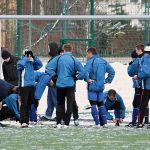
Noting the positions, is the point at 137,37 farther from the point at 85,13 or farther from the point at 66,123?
the point at 66,123

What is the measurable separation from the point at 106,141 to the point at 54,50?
420 centimetres

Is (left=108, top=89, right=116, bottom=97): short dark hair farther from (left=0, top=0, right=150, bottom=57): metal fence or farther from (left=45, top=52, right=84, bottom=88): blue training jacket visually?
(left=0, top=0, right=150, bottom=57): metal fence

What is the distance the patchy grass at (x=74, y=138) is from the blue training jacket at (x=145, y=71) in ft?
3.13

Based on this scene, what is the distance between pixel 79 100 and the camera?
21.5 metres

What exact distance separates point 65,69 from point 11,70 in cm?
204

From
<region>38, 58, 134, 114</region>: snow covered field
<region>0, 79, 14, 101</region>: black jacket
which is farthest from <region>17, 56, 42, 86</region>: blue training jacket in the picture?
<region>38, 58, 134, 114</region>: snow covered field

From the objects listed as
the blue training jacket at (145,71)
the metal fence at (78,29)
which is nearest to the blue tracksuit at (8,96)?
the blue training jacket at (145,71)

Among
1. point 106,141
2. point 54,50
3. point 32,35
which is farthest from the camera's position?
point 32,35

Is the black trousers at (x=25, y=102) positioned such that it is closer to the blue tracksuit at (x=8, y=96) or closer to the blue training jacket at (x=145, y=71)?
the blue tracksuit at (x=8, y=96)

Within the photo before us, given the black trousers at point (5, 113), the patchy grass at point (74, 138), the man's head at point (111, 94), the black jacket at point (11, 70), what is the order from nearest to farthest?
the patchy grass at point (74, 138) < the black trousers at point (5, 113) < the man's head at point (111, 94) < the black jacket at point (11, 70)

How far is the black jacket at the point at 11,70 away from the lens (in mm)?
17766

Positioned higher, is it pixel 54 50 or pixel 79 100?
pixel 54 50

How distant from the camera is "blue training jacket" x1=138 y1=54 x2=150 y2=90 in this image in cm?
Answer: 1600

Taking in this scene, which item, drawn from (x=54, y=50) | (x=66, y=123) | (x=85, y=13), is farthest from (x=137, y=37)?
(x=66, y=123)
